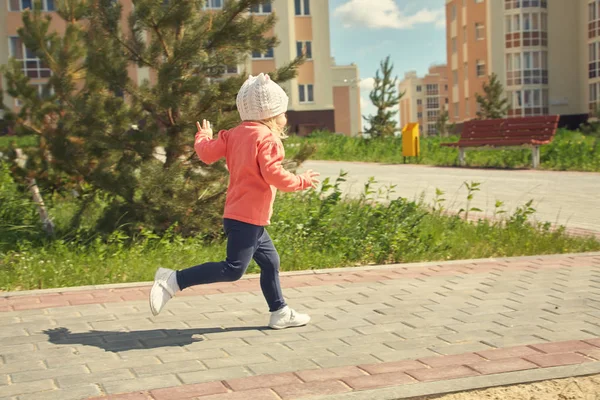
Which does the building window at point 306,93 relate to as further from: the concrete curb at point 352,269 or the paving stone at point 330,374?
the paving stone at point 330,374

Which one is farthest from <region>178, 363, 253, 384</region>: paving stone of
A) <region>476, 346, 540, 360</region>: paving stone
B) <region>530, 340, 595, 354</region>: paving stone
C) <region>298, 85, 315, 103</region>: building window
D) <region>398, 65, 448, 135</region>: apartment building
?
<region>398, 65, 448, 135</region>: apartment building

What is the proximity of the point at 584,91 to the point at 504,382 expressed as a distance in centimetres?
6137

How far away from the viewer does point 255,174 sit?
4.97 m

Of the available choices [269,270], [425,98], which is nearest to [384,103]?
[269,270]

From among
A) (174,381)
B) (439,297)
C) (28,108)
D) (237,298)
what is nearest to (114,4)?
(28,108)

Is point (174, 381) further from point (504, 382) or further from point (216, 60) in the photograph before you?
point (216, 60)

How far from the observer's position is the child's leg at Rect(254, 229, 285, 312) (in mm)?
5238

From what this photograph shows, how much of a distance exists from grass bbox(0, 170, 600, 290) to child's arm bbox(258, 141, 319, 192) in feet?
8.31

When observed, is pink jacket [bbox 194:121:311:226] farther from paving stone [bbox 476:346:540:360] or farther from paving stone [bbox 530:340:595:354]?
paving stone [bbox 530:340:595:354]

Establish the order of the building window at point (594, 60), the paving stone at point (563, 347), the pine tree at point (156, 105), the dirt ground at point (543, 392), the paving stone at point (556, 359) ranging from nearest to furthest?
the dirt ground at point (543, 392) → the paving stone at point (556, 359) → the paving stone at point (563, 347) → the pine tree at point (156, 105) → the building window at point (594, 60)

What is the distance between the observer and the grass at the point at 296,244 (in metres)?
7.09

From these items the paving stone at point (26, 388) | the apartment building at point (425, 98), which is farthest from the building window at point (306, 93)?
the apartment building at point (425, 98)

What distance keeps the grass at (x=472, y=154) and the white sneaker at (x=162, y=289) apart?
1040 cm

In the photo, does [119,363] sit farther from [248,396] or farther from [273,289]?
[273,289]
